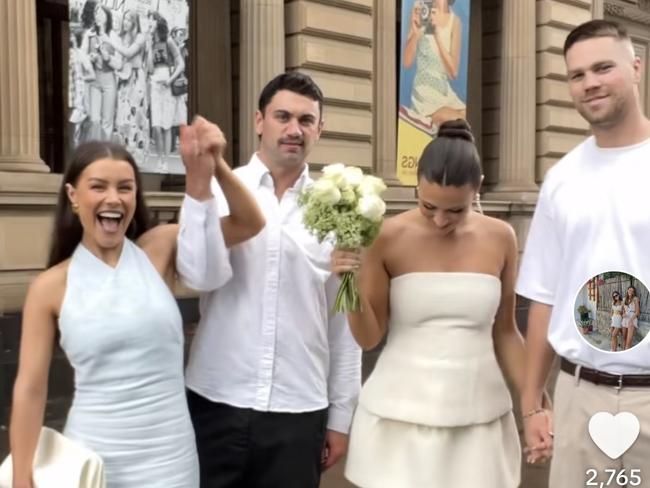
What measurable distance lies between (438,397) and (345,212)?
26.1 inches

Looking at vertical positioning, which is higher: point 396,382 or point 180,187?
point 180,187

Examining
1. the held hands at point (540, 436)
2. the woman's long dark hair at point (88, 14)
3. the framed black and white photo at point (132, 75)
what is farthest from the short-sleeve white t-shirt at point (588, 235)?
the woman's long dark hair at point (88, 14)

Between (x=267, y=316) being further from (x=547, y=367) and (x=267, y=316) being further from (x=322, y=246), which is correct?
(x=547, y=367)

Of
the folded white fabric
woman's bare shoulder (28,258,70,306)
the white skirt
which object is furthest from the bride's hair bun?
the folded white fabric

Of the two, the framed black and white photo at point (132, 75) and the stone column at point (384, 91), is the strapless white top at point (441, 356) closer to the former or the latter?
the framed black and white photo at point (132, 75)

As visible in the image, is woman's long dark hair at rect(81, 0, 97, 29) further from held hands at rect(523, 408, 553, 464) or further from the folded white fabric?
held hands at rect(523, 408, 553, 464)

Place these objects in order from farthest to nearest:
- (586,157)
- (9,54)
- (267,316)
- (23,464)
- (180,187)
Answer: (180,187) → (9,54) → (267,316) → (586,157) → (23,464)

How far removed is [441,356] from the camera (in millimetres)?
2529

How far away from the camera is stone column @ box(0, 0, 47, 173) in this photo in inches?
369

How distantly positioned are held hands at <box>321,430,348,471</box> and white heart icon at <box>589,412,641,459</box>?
95cm

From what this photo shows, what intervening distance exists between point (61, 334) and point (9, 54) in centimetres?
807

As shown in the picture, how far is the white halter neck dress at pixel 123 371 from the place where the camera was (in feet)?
7.57

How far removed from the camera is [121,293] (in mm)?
2365

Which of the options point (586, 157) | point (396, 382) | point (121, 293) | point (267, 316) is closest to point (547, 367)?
point (396, 382)
